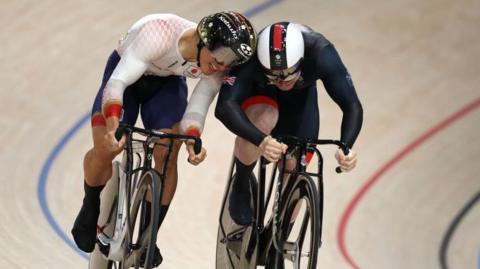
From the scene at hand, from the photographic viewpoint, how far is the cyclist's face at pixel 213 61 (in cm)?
450

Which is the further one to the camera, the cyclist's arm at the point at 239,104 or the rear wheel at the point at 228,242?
the rear wheel at the point at 228,242

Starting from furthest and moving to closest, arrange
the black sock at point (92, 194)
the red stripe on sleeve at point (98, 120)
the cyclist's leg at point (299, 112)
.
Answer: the black sock at point (92, 194)
the cyclist's leg at point (299, 112)
the red stripe on sleeve at point (98, 120)

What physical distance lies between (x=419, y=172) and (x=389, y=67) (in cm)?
105

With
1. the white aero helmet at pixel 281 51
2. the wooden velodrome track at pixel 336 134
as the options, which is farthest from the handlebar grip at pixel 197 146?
the wooden velodrome track at pixel 336 134

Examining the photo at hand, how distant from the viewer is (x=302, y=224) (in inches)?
184

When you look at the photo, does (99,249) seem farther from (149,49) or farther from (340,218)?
(340,218)

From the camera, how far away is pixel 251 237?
199 inches

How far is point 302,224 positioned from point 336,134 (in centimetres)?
275

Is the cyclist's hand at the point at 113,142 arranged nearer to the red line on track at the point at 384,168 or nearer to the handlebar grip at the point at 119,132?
the handlebar grip at the point at 119,132

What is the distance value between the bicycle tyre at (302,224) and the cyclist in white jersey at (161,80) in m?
0.44

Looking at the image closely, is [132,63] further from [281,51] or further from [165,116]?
[281,51]

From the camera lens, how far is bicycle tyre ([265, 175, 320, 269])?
14.4 ft

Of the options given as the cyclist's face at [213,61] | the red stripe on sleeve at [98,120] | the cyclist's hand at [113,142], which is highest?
the cyclist's face at [213,61]

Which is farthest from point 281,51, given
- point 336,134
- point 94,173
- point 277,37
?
point 336,134
